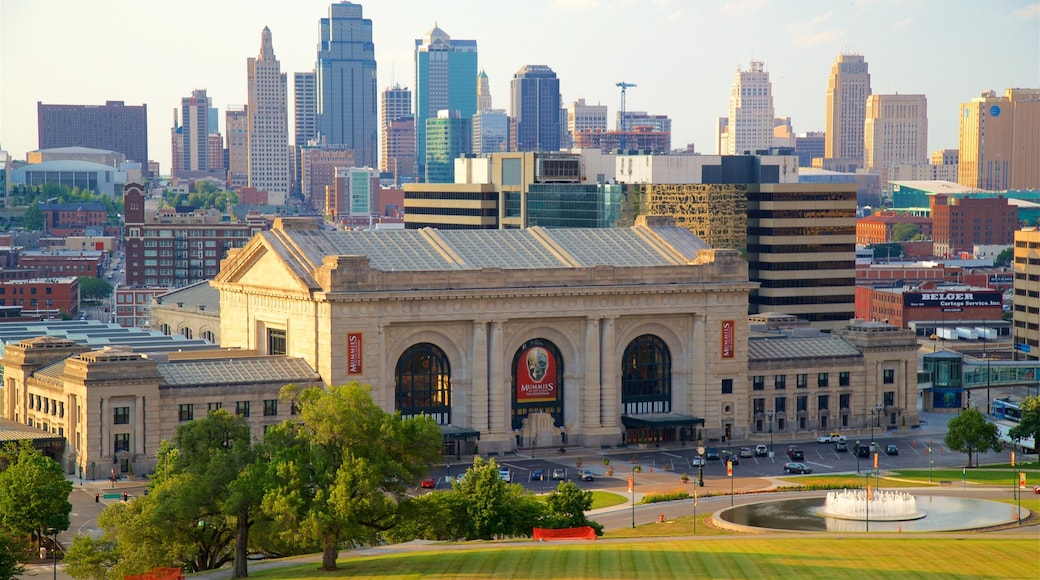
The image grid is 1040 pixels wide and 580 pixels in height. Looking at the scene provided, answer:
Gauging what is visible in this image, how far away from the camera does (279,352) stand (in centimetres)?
19088

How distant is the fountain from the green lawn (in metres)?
15.5

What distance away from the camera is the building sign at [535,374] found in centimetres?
19025

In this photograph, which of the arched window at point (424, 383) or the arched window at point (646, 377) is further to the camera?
the arched window at point (646, 377)

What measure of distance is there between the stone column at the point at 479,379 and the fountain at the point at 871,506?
43.2 m

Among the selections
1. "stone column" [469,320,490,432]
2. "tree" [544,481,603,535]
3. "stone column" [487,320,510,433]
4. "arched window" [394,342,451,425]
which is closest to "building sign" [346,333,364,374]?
"arched window" [394,342,451,425]

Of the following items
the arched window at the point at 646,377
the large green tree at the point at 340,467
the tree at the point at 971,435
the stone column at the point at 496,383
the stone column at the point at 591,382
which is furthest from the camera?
the arched window at the point at 646,377

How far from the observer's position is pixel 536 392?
191 meters

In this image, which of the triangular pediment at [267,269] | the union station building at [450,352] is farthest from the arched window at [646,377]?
the triangular pediment at [267,269]

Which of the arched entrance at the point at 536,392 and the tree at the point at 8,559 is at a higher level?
the arched entrance at the point at 536,392

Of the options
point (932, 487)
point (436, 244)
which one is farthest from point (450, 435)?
point (932, 487)

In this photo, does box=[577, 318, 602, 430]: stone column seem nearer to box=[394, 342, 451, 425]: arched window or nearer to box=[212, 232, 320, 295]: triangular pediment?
box=[394, 342, 451, 425]: arched window

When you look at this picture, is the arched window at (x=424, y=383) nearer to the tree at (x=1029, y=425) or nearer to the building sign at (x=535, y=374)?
the building sign at (x=535, y=374)

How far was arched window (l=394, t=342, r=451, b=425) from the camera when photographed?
184250 mm

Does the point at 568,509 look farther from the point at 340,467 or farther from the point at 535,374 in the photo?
the point at 535,374
